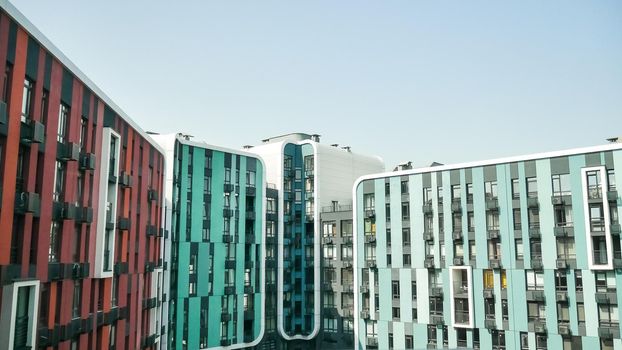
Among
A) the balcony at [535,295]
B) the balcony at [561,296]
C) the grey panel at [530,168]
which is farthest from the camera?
the grey panel at [530,168]

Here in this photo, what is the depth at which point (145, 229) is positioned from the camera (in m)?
Answer: 41.7

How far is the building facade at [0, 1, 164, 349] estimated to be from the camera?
70.4ft

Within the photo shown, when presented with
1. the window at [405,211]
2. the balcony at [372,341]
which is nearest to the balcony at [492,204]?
the window at [405,211]

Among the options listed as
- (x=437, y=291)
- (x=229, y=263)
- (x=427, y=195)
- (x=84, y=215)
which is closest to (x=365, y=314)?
(x=437, y=291)

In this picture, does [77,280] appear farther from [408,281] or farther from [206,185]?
[408,281]

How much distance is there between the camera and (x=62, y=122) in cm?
2670

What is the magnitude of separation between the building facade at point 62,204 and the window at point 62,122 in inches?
2.2

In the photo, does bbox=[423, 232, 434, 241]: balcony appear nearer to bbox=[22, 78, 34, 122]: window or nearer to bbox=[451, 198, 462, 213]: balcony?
bbox=[451, 198, 462, 213]: balcony

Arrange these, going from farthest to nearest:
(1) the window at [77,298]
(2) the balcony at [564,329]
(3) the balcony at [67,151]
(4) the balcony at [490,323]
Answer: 1. (4) the balcony at [490,323]
2. (2) the balcony at [564,329]
3. (1) the window at [77,298]
4. (3) the balcony at [67,151]

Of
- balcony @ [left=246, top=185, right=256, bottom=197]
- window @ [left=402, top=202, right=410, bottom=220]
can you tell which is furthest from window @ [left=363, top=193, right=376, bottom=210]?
balcony @ [left=246, top=185, right=256, bottom=197]

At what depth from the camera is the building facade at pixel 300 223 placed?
205 feet

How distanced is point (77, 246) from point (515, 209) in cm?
3483

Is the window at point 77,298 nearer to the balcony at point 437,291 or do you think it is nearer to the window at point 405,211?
the balcony at point 437,291

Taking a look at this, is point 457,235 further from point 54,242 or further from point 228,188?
point 54,242
